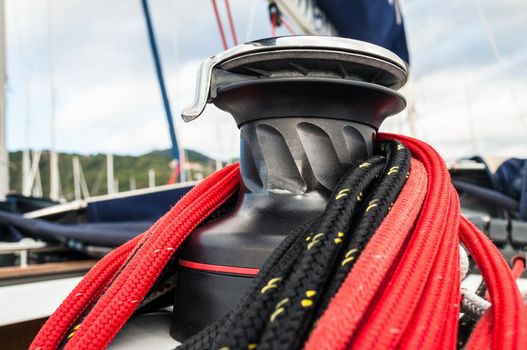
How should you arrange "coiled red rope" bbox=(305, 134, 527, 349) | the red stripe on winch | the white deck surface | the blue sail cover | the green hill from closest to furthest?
"coiled red rope" bbox=(305, 134, 527, 349) → the red stripe on winch → the white deck surface → the blue sail cover → the green hill

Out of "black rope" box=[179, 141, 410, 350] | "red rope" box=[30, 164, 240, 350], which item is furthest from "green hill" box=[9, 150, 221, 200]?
"black rope" box=[179, 141, 410, 350]

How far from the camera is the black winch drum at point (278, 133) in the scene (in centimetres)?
39

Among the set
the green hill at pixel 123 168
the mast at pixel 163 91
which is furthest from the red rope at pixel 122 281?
the green hill at pixel 123 168

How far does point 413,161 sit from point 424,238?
0.42ft

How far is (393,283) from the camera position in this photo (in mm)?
297

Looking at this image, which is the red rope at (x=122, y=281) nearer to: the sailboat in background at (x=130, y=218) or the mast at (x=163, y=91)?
the sailboat in background at (x=130, y=218)

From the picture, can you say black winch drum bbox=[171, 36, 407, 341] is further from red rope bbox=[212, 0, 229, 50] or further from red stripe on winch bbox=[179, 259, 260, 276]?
red rope bbox=[212, 0, 229, 50]

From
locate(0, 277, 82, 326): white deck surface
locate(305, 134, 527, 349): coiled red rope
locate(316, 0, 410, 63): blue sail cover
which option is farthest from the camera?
locate(316, 0, 410, 63): blue sail cover

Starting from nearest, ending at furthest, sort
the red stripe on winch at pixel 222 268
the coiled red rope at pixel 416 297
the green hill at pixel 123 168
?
1. the coiled red rope at pixel 416 297
2. the red stripe on winch at pixel 222 268
3. the green hill at pixel 123 168

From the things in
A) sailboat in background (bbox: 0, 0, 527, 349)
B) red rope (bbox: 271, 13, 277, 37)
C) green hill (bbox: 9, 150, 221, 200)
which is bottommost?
green hill (bbox: 9, 150, 221, 200)

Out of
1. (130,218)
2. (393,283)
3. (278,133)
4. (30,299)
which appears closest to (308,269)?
(393,283)

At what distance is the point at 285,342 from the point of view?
253 mm

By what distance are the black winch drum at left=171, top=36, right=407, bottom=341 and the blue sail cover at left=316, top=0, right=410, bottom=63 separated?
1.79 m

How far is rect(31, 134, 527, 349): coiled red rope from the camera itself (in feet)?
0.88
